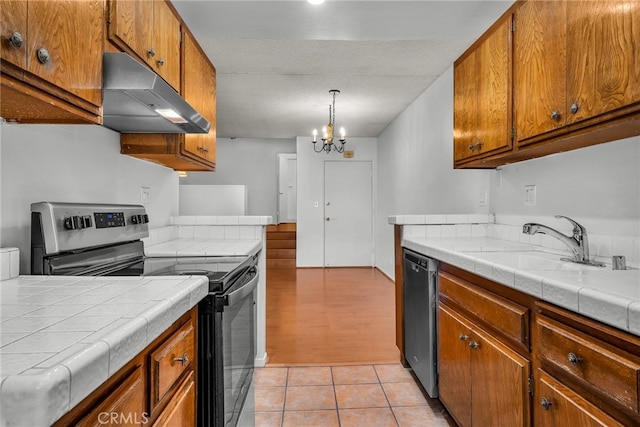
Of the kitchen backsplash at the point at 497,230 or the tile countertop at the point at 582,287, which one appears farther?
the kitchen backsplash at the point at 497,230

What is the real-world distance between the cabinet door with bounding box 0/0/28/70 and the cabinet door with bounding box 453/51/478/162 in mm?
1983

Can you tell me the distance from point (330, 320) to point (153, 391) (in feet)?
9.01

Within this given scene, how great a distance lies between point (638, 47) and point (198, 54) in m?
2.01

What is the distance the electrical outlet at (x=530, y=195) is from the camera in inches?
80.6

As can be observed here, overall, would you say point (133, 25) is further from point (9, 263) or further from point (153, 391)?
point (153, 391)

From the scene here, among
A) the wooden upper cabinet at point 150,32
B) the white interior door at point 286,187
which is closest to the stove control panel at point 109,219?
the wooden upper cabinet at point 150,32

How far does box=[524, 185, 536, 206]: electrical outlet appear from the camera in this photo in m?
2.05

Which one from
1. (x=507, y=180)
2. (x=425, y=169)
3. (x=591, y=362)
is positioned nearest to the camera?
(x=591, y=362)

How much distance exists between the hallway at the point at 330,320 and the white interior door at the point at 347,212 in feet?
2.84

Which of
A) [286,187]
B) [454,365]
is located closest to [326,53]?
[454,365]

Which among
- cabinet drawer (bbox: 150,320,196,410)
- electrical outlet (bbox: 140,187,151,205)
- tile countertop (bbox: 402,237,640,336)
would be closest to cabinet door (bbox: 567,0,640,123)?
tile countertop (bbox: 402,237,640,336)

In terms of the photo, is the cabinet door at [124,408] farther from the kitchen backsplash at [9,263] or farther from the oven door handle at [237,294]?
the kitchen backsplash at [9,263]

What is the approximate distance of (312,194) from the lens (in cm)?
638

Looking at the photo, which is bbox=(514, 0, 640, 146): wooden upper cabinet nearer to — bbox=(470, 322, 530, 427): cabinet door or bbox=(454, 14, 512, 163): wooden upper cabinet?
bbox=(454, 14, 512, 163): wooden upper cabinet
